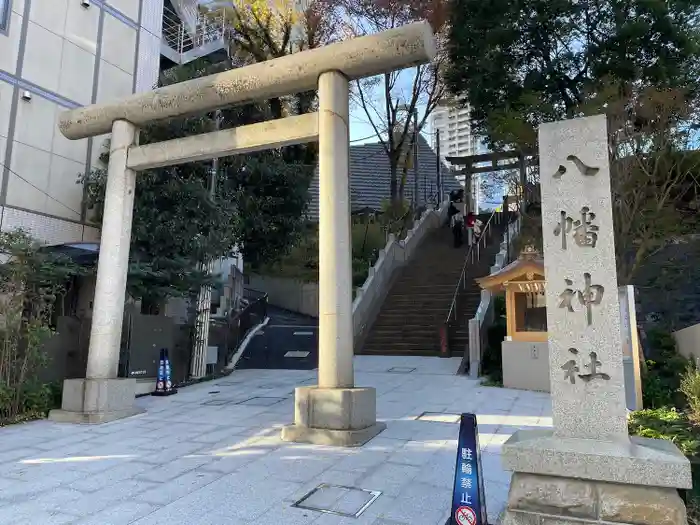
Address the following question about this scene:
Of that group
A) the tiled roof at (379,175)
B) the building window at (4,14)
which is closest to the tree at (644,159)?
the building window at (4,14)

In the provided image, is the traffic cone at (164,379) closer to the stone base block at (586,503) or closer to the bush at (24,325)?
the bush at (24,325)

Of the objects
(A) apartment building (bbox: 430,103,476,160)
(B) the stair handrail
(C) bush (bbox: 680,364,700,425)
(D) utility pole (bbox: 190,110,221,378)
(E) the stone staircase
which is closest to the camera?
(C) bush (bbox: 680,364,700,425)

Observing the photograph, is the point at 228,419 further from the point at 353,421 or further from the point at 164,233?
the point at 164,233

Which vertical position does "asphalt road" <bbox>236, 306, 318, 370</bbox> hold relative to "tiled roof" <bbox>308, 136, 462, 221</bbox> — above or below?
below

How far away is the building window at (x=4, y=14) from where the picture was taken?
11.6m

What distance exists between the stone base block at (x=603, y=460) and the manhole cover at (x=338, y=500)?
1329mm

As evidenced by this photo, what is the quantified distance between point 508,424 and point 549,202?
435cm

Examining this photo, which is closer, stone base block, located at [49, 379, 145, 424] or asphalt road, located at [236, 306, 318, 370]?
stone base block, located at [49, 379, 145, 424]

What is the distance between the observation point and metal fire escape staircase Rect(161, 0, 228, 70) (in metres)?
18.5

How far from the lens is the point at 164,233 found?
37.4 feet

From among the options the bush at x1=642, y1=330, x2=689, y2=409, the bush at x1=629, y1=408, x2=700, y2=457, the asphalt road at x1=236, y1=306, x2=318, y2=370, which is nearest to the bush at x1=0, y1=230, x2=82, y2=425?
the asphalt road at x1=236, y1=306, x2=318, y2=370

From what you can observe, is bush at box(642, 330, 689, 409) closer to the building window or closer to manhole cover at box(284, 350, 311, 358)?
manhole cover at box(284, 350, 311, 358)

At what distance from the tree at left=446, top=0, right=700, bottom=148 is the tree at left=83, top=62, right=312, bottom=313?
8124mm

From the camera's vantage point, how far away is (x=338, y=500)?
4598 millimetres
